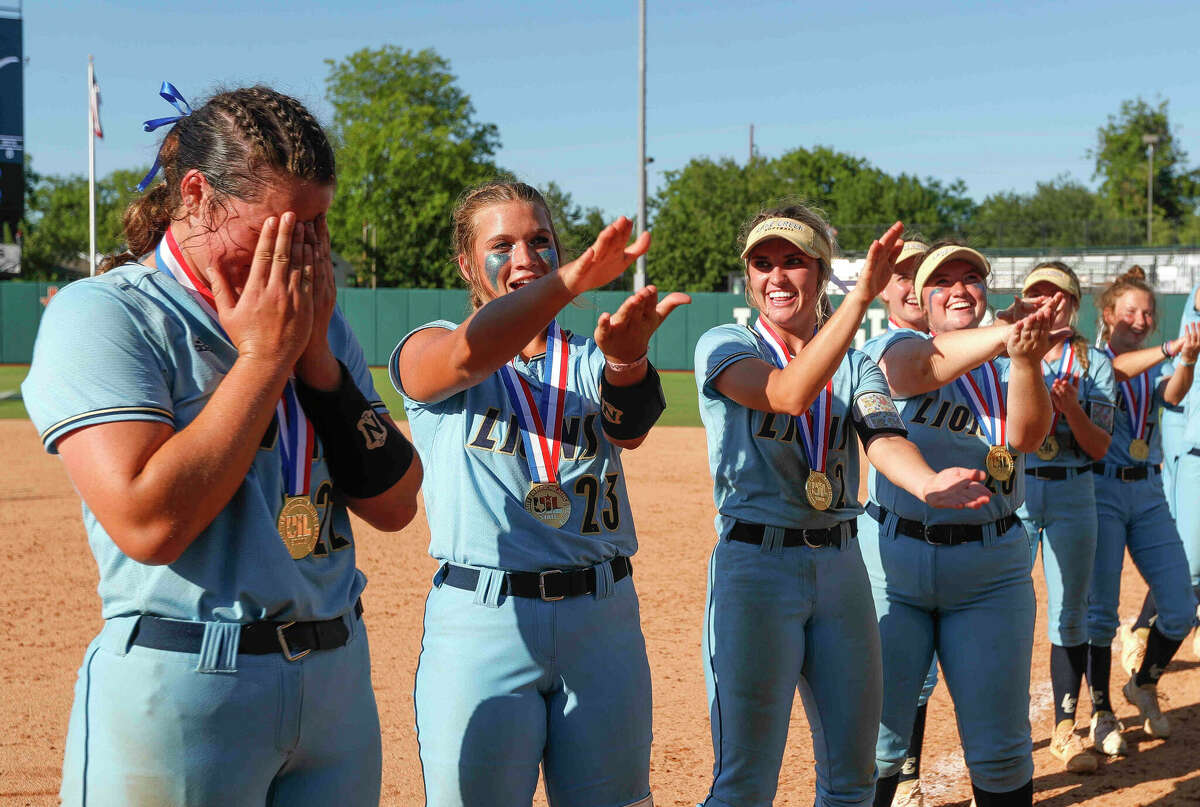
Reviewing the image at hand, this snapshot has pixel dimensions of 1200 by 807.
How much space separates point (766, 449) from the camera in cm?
361

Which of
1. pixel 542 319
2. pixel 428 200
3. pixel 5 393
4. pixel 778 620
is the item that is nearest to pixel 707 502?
pixel 778 620

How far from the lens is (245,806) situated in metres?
2.01

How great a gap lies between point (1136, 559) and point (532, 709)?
4.45 m

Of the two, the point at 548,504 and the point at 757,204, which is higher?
the point at 757,204

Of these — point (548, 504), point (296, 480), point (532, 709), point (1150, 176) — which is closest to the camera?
point (296, 480)

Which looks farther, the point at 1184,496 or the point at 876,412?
the point at 1184,496

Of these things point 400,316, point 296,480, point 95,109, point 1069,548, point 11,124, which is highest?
point 95,109

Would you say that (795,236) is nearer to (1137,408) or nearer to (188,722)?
(188,722)

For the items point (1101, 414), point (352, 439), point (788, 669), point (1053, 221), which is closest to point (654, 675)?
point (1101, 414)

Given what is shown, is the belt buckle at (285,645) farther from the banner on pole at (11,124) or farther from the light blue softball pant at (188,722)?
the banner on pole at (11,124)

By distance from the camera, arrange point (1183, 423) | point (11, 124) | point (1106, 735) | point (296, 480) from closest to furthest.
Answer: point (296, 480)
point (1106, 735)
point (1183, 423)
point (11, 124)

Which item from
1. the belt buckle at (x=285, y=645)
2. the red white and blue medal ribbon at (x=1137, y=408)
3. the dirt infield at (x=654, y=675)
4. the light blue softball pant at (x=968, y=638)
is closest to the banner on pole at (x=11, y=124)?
the dirt infield at (x=654, y=675)

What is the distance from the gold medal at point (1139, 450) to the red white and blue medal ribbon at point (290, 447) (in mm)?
5128

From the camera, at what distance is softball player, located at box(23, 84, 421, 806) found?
1860 millimetres
